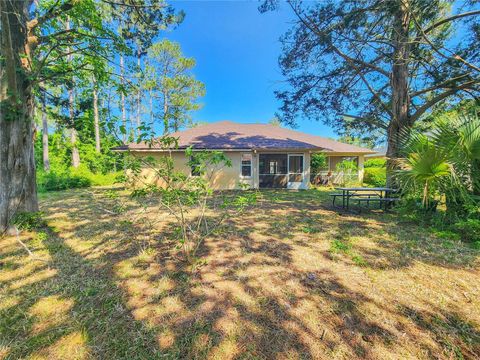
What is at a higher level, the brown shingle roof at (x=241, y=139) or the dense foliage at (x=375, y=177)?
the brown shingle roof at (x=241, y=139)

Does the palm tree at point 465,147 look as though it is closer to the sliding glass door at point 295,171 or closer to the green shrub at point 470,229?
the green shrub at point 470,229

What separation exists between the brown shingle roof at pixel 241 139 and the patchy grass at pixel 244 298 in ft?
26.9

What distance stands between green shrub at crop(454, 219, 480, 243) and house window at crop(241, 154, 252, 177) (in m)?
9.55

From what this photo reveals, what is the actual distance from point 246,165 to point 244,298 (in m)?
10.7

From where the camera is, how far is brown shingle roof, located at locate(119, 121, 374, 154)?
12.4 meters

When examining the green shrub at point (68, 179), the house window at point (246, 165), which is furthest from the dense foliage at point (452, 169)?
the green shrub at point (68, 179)

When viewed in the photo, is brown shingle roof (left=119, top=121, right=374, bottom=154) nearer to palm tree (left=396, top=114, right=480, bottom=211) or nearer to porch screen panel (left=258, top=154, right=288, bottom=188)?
porch screen panel (left=258, top=154, right=288, bottom=188)

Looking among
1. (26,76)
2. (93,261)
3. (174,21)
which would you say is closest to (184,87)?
(174,21)

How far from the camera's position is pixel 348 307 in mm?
2326

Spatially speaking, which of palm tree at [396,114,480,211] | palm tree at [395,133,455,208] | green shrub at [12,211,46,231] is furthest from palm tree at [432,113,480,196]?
green shrub at [12,211,46,231]

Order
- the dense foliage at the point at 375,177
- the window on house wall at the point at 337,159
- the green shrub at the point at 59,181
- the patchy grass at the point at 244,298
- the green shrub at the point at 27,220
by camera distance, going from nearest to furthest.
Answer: the patchy grass at the point at 244,298, the green shrub at the point at 27,220, the green shrub at the point at 59,181, the dense foliage at the point at 375,177, the window on house wall at the point at 337,159

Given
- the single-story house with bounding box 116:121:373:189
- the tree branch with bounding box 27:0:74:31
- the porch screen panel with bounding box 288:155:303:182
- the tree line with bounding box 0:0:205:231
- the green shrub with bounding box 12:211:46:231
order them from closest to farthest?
the tree line with bounding box 0:0:205:231 < the tree branch with bounding box 27:0:74:31 < the green shrub with bounding box 12:211:46:231 < the single-story house with bounding box 116:121:373:189 < the porch screen panel with bounding box 288:155:303:182

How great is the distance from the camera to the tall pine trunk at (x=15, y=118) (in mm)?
3912

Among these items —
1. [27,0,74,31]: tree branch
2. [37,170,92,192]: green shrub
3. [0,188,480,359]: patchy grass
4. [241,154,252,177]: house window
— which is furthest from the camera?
[241,154,252,177]: house window
